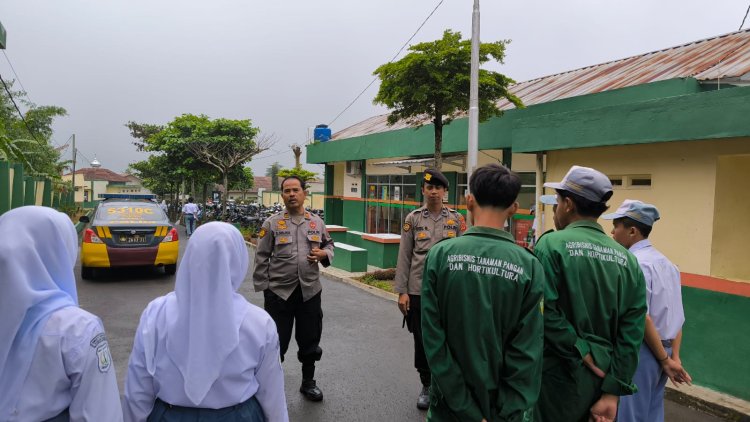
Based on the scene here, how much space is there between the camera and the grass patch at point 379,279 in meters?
9.62

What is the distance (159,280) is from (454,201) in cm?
755

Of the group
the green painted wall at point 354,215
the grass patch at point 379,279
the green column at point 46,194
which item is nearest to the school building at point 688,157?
the grass patch at point 379,279

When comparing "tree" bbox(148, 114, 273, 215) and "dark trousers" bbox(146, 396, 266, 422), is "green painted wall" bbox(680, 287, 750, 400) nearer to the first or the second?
"dark trousers" bbox(146, 396, 266, 422)

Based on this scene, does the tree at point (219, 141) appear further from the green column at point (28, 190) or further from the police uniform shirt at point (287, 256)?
the police uniform shirt at point (287, 256)

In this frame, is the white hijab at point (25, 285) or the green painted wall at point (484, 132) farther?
the green painted wall at point (484, 132)

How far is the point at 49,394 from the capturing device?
157 cm

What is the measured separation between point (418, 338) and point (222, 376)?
2506 mm

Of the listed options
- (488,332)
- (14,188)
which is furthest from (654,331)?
(14,188)

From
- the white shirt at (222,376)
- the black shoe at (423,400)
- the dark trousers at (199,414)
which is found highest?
the white shirt at (222,376)

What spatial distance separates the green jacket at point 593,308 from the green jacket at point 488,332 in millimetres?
242

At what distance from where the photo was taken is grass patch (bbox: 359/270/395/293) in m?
9.62

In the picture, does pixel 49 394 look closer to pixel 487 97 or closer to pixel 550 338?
pixel 550 338

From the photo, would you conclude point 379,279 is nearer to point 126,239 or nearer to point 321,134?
point 126,239

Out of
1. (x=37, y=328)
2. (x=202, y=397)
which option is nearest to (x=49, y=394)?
(x=37, y=328)
